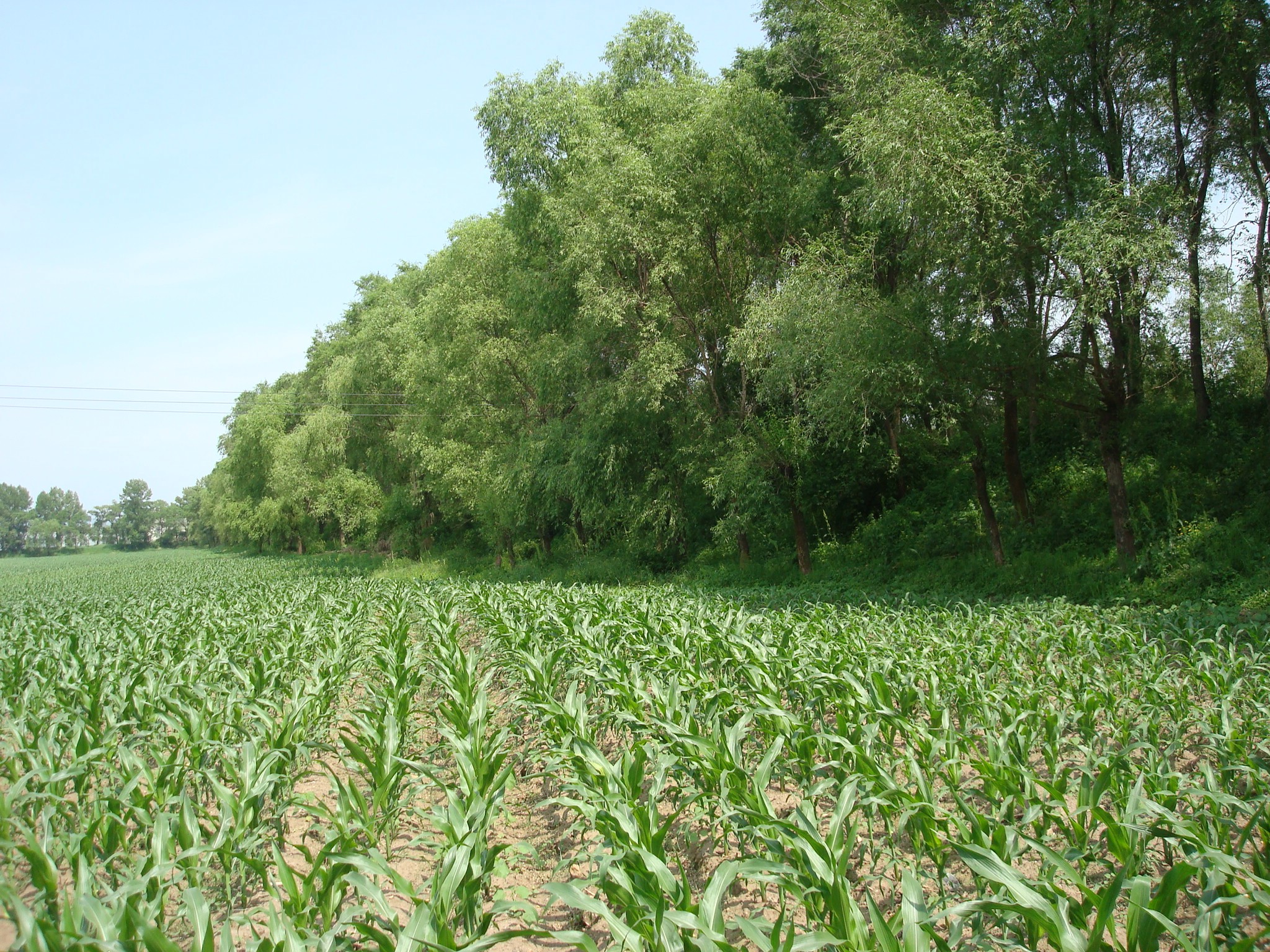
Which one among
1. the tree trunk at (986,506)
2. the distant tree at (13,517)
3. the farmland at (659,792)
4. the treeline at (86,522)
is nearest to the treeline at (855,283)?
the tree trunk at (986,506)

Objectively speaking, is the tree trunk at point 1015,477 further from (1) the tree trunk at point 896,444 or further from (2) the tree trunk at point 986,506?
(1) the tree trunk at point 896,444

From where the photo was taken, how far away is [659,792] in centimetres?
384

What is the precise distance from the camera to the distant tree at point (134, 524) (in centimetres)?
14788

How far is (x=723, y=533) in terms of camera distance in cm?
1778

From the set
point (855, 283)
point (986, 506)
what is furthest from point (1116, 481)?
point (855, 283)

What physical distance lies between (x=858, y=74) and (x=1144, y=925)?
1426cm

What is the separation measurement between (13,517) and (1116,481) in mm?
180469

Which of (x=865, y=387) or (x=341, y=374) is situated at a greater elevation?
(x=341, y=374)

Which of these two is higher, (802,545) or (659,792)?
(802,545)

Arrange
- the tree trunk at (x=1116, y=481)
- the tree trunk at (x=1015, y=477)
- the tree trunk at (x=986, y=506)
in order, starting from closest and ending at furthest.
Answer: the tree trunk at (x=1116, y=481)
the tree trunk at (x=986, y=506)
the tree trunk at (x=1015, y=477)

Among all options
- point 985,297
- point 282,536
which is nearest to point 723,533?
point 985,297

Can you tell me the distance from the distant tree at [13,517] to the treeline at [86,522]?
0.11 meters

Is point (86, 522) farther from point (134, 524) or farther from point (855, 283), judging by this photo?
point (855, 283)

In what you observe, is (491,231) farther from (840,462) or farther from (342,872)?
(342,872)
